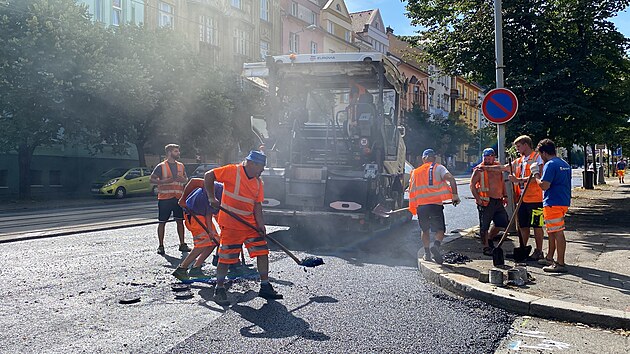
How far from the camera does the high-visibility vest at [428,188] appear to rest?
795cm

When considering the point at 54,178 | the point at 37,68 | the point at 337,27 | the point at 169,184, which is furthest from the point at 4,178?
the point at 337,27

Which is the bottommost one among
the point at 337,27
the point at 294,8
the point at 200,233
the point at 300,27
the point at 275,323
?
the point at 275,323

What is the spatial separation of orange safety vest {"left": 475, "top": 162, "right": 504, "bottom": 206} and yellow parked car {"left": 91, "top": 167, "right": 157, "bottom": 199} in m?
18.0

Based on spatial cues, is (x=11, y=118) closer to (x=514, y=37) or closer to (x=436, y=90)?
(x=514, y=37)

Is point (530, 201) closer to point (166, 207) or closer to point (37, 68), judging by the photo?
point (166, 207)

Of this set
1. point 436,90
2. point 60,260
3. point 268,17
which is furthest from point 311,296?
point 436,90

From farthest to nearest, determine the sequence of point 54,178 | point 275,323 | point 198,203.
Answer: point 54,178, point 198,203, point 275,323

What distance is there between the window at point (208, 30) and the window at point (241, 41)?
81.7 inches

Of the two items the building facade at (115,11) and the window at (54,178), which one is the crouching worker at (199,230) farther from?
the building facade at (115,11)

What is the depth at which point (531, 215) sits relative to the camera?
25.9 feet

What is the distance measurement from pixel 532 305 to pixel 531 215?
8.38ft

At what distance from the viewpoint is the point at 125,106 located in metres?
23.3

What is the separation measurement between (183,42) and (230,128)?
5219 mm

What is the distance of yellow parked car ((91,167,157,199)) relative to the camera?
2481cm
